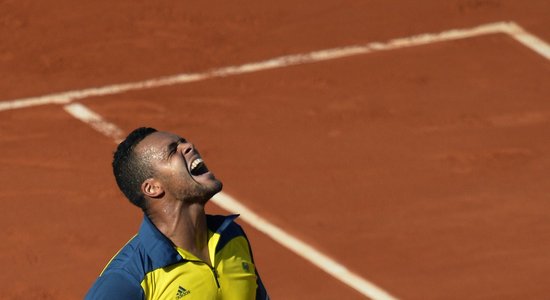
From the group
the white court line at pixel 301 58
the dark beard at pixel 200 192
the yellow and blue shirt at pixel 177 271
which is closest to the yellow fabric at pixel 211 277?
the yellow and blue shirt at pixel 177 271

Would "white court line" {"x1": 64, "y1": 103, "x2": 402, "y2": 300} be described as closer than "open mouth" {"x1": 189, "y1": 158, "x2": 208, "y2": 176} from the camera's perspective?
No

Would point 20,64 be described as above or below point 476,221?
above

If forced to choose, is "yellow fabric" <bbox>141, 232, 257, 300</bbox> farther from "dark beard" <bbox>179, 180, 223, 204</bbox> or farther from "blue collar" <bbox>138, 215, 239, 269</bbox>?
"dark beard" <bbox>179, 180, 223, 204</bbox>

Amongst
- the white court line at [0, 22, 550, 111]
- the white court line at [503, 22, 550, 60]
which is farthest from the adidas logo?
the white court line at [503, 22, 550, 60]

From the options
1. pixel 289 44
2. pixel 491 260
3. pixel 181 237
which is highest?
pixel 181 237

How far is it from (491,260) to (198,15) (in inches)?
139

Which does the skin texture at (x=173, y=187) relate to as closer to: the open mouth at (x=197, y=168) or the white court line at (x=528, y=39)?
the open mouth at (x=197, y=168)

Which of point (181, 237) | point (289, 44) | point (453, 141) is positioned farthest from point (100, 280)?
point (289, 44)

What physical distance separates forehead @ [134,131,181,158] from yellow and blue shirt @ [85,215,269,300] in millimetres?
291

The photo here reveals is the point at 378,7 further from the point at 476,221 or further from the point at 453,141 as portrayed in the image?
the point at 476,221

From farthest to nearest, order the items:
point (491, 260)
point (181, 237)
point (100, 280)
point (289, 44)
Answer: point (289, 44), point (491, 260), point (181, 237), point (100, 280)

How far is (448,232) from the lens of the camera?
366 inches

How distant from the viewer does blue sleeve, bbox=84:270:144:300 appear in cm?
489

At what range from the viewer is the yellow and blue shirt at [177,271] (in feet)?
16.5
